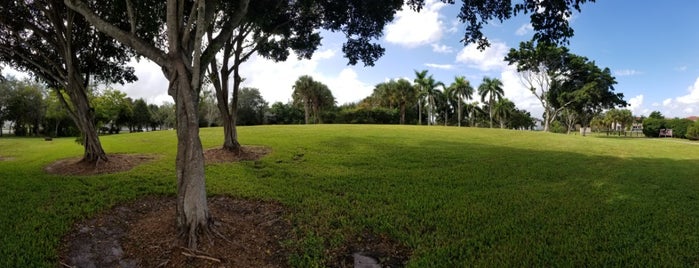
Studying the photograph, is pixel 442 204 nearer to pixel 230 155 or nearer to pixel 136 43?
pixel 136 43

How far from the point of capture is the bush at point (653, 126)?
2022 inches

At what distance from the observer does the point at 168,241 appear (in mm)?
5910

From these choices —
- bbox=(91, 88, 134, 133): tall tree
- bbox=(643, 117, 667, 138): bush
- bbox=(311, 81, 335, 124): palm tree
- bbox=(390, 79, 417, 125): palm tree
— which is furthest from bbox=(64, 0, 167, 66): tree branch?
bbox=(643, 117, 667, 138): bush

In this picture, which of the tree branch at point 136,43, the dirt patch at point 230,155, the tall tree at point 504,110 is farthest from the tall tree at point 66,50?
the tall tree at point 504,110

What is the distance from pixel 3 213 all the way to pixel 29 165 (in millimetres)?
8134

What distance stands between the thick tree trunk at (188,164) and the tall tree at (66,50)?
25.0 ft

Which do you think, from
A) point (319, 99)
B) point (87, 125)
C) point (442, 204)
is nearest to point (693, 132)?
point (319, 99)

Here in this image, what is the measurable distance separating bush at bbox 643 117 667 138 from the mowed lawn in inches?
1930

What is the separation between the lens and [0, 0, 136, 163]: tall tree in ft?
39.2

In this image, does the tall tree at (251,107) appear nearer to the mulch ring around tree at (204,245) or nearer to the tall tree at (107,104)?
the tall tree at (107,104)

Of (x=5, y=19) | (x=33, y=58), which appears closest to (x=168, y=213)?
(x=5, y=19)

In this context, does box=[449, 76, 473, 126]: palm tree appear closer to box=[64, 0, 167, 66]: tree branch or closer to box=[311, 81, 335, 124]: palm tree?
box=[311, 81, 335, 124]: palm tree

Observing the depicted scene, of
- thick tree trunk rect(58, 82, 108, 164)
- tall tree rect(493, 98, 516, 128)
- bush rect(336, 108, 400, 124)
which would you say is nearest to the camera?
thick tree trunk rect(58, 82, 108, 164)

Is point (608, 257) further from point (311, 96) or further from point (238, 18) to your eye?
point (311, 96)
